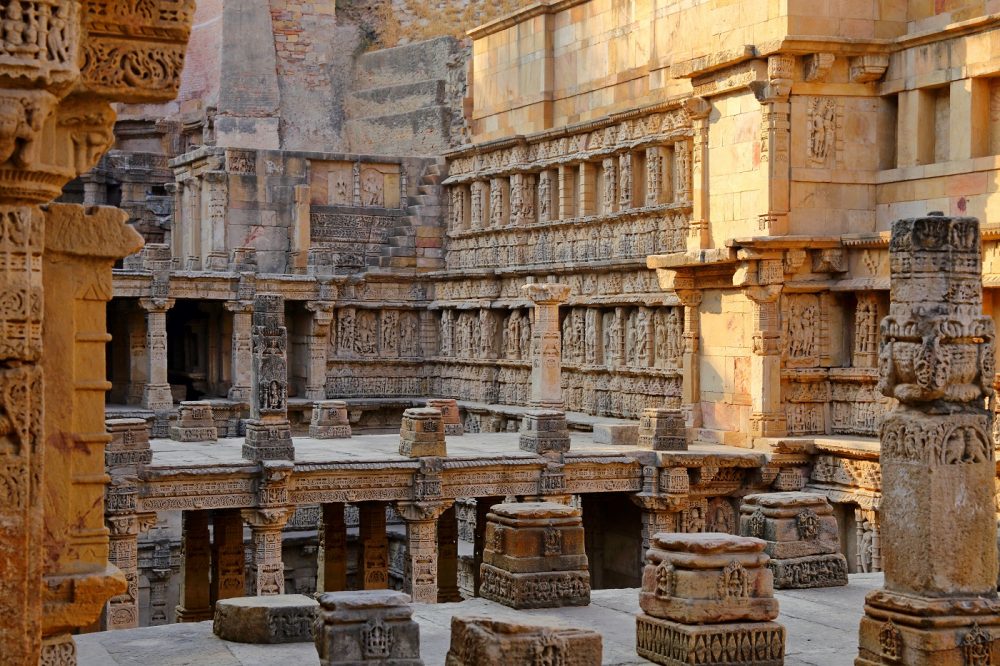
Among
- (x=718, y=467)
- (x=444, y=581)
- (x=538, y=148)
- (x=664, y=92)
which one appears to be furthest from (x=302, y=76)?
(x=718, y=467)

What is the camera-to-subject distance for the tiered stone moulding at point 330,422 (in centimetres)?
2489

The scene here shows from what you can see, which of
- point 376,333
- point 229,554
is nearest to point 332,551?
point 229,554

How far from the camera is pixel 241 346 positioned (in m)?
28.5

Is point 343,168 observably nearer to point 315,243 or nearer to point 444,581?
point 315,243

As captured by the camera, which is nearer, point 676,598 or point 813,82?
point 676,598

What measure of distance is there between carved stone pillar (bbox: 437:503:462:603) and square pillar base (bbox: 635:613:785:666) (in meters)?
13.2

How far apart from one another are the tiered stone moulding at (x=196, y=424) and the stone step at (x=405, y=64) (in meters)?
11.8

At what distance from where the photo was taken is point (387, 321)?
30.5 meters

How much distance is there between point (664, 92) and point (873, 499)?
26.4 ft

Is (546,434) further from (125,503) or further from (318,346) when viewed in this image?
(318,346)

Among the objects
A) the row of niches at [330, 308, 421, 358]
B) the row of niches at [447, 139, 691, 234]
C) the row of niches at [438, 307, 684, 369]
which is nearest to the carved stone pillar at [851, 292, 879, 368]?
the row of niches at [438, 307, 684, 369]

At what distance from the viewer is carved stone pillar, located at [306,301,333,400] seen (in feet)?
95.8

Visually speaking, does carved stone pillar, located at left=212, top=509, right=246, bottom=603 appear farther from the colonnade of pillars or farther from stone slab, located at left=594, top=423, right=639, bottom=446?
stone slab, located at left=594, top=423, right=639, bottom=446

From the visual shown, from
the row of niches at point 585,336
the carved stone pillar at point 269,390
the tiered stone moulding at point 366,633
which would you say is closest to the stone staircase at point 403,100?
the row of niches at point 585,336
